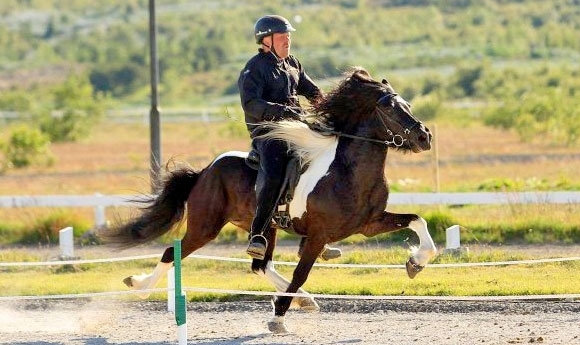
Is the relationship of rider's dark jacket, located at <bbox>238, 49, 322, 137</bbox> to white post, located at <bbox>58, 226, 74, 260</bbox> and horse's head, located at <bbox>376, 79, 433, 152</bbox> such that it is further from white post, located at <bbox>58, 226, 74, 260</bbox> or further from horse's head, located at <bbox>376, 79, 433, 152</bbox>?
white post, located at <bbox>58, 226, 74, 260</bbox>

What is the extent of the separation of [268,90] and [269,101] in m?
0.10

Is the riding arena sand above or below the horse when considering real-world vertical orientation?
below

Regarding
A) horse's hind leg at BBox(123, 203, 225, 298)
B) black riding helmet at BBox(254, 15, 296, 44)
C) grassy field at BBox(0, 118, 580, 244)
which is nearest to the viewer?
black riding helmet at BBox(254, 15, 296, 44)

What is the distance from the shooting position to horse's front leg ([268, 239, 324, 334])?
11.1 m

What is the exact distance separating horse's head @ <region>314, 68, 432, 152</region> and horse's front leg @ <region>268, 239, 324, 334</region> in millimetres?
1078

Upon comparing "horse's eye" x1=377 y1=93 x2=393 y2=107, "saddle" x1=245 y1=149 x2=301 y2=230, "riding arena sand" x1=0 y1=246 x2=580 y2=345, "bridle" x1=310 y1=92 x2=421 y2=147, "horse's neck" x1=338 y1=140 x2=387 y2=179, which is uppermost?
"horse's eye" x1=377 y1=93 x2=393 y2=107

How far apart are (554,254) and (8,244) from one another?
7.95 meters

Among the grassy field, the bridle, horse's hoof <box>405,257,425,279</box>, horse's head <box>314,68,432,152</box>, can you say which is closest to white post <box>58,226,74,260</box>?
the grassy field

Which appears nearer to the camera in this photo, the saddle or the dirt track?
the dirt track

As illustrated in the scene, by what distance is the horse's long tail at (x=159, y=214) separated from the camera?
1234cm

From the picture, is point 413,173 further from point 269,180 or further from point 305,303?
point 269,180

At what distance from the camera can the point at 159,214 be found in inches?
490

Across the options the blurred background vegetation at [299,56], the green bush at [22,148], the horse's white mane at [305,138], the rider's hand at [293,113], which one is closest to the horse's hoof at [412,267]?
the horse's white mane at [305,138]

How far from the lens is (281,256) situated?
15.8m
